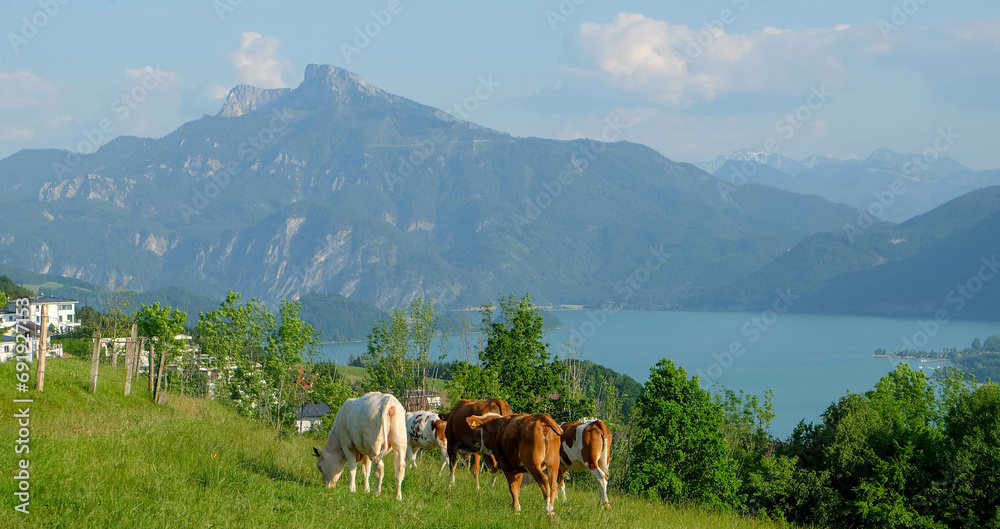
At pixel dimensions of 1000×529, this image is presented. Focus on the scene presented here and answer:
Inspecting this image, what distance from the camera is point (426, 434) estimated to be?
52.7 feet

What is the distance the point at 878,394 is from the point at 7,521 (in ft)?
114

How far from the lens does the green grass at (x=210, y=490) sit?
852cm

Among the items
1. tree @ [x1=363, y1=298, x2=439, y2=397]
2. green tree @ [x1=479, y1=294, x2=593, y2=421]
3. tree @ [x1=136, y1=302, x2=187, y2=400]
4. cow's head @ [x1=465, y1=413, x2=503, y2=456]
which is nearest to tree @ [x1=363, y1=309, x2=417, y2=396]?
tree @ [x1=363, y1=298, x2=439, y2=397]

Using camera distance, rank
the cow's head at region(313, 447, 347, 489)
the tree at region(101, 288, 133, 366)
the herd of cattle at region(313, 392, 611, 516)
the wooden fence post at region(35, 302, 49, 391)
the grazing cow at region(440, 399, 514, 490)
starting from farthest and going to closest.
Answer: the tree at region(101, 288, 133, 366) < the wooden fence post at region(35, 302, 49, 391) < the grazing cow at region(440, 399, 514, 490) < the cow's head at region(313, 447, 347, 489) < the herd of cattle at region(313, 392, 611, 516)

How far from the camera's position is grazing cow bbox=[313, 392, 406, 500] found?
1141 cm

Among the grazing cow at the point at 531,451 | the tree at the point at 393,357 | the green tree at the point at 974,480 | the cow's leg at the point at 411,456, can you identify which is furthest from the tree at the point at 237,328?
the green tree at the point at 974,480

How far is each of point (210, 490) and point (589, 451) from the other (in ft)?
22.1

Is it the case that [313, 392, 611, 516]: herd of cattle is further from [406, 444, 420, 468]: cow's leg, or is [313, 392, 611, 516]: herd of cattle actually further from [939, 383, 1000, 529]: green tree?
[939, 383, 1000, 529]: green tree

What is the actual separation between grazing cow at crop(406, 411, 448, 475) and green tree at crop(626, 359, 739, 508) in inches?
540

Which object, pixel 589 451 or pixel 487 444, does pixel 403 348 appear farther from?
pixel 487 444

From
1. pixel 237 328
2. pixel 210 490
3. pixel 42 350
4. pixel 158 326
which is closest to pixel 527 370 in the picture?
pixel 237 328

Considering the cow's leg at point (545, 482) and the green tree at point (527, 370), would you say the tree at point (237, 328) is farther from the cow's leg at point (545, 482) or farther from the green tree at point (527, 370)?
the cow's leg at point (545, 482)

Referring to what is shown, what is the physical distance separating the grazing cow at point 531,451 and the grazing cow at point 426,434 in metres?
3.33

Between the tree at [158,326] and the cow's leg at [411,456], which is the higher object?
the tree at [158,326]
